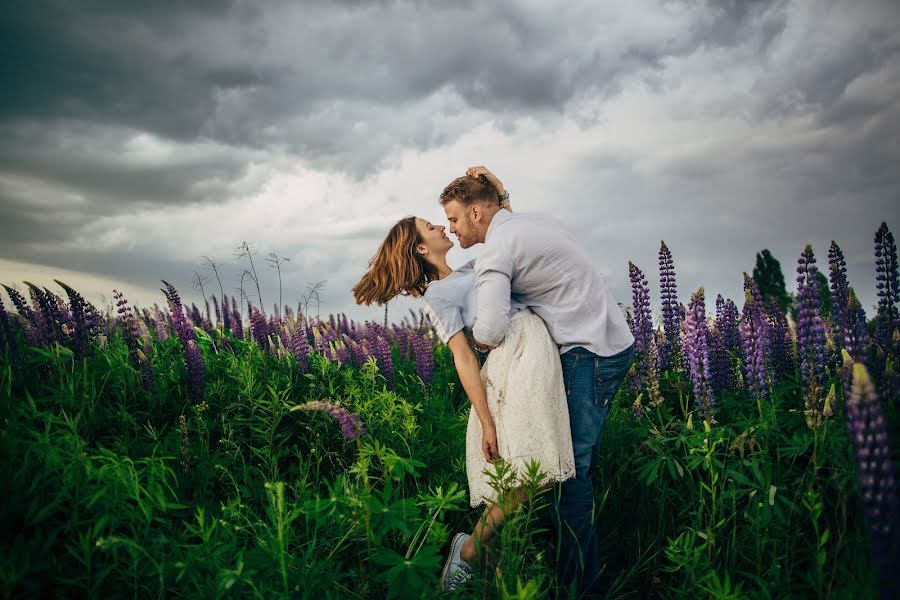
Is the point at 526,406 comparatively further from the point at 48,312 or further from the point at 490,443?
the point at 48,312

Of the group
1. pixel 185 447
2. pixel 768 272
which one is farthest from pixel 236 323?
pixel 768 272

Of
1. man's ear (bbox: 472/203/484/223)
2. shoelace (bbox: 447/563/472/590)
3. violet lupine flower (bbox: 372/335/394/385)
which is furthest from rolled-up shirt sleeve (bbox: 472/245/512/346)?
violet lupine flower (bbox: 372/335/394/385)

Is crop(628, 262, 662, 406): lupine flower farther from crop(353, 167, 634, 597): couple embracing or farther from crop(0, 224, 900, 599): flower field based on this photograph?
crop(353, 167, 634, 597): couple embracing

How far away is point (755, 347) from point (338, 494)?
3469 mm

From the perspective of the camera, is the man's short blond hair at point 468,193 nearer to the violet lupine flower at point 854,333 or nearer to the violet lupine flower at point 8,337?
the violet lupine flower at point 854,333

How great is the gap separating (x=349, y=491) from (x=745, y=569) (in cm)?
244

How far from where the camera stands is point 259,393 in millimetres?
4973

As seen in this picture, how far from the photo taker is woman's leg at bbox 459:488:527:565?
299 cm

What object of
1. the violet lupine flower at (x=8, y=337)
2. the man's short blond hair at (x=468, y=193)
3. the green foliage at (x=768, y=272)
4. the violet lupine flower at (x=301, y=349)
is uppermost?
the green foliage at (x=768, y=272)

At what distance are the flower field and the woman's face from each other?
4.05 ft

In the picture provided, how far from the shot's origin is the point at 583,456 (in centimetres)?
333

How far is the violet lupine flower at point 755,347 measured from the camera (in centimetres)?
439

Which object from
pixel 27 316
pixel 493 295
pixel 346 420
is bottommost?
pixel 346 420

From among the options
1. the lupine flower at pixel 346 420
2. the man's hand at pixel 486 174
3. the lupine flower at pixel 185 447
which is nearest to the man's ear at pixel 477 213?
the man's hand at pixel 486 174
